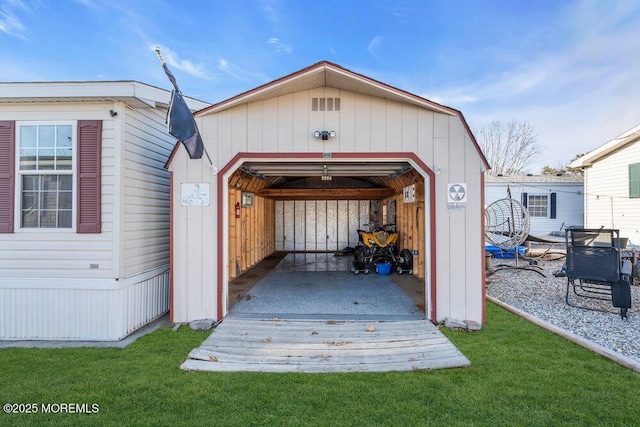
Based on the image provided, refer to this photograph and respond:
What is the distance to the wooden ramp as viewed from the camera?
3650 millimetres

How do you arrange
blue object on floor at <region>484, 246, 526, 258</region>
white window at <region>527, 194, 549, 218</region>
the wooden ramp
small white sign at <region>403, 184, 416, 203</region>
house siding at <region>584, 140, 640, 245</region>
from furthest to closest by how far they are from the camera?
white window at <region>527, 194, 549, 218</region>
blue object on floor at <region>484, 246, 526, 258</region>
house siding at <region>584, 140, 640, 245</region>
small white sign at <region>403, 184, 416, 203</region>
the wooden ramp

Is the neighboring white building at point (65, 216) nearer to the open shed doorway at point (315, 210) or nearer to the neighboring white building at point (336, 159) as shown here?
the neighboring white building at point (336, 159)

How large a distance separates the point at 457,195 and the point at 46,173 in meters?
5.92

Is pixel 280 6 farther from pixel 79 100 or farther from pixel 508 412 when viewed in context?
Answer: pixel 508 412

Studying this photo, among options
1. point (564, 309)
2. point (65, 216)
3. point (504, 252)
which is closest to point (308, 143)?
point (65, 216)

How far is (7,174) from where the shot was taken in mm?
4551

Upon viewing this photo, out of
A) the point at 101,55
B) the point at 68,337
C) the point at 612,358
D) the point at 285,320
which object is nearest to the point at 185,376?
the point at 285,320

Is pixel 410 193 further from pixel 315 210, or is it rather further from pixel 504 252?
pixel 315 210

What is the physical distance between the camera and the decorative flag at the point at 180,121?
397 cm

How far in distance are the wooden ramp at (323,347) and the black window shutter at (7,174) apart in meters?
3.26

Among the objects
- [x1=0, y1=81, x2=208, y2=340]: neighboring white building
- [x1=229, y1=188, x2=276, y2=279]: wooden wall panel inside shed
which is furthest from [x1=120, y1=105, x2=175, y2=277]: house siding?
[x1=229, y1=188, x2=276, y2=279]: wooden wall panel inside shed

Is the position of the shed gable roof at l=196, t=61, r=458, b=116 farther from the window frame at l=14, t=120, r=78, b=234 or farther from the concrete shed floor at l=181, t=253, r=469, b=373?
the concrete shed floor at l=181, t=253, r=469, b=373

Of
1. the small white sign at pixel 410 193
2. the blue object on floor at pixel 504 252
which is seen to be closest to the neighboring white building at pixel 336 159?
the small white sign at pixel 410 193

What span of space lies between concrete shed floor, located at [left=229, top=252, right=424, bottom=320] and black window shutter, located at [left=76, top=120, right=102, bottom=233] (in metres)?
2.45
